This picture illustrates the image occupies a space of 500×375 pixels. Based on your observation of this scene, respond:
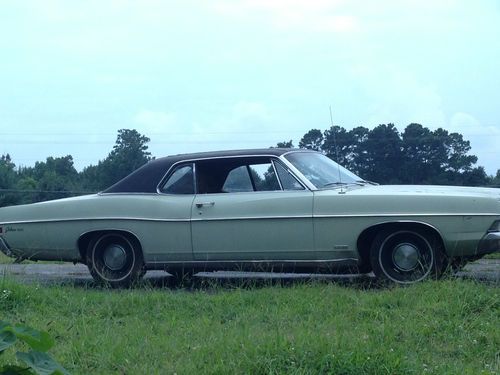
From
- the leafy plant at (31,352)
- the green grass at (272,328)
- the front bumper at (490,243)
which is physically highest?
the front bumper at (490,243)

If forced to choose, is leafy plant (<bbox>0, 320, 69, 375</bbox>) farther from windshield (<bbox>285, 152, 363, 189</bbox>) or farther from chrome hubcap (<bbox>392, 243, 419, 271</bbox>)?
windshield (<bbox>285, 152, 363, 189</bbox>)

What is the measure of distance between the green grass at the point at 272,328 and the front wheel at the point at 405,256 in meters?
0.34

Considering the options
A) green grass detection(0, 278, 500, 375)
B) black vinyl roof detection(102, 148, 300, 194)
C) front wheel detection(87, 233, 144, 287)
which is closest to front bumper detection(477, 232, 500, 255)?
green grass detection(0, 278, 500, 375)

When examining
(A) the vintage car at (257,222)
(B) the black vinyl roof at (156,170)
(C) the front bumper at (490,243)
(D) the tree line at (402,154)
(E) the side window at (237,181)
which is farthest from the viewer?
(D) the tree line at (402,154)

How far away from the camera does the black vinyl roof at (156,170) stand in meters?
7.75

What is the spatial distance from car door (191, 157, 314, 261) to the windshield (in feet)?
0.57

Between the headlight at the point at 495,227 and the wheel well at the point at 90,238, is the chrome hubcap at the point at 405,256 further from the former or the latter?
the wheel well at the point at 90,238

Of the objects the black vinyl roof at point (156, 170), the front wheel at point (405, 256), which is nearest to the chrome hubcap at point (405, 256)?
the front wheel at point (405, 256)

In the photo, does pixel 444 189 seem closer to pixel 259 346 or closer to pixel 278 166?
pixel 278 166

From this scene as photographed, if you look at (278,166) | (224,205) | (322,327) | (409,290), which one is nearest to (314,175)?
(278,166)

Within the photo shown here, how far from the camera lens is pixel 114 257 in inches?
305

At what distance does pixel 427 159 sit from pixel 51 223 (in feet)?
15.5

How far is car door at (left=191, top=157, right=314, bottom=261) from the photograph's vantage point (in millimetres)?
7039

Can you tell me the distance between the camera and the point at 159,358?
4.67 meters
